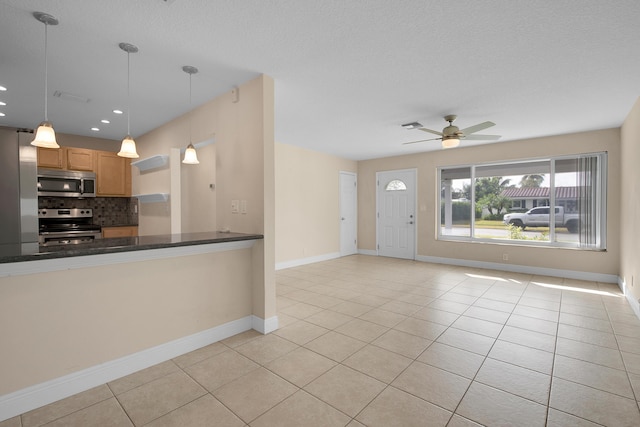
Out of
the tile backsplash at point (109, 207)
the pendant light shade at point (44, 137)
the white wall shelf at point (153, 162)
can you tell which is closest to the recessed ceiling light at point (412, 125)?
the white wall shelf at point (153, 162)

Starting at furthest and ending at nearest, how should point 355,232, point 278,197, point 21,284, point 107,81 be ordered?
point 355,232, point 278,197, point 107,81, point 21,284

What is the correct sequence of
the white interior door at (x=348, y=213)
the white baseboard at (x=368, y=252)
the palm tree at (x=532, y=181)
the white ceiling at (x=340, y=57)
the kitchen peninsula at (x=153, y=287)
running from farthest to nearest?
the white baseboard at (x=368, y=252) < the white interior door at (x=348, y=213) < the palm tree at (x=532, y=181) < the white ceiling at (x=340, y=57) < the kitchen peninsula at (x=153, y=287)

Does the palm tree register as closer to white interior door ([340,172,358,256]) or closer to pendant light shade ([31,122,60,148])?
white interior door ([340,172,358,256])

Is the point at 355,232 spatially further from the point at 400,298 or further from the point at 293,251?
the point at 400,298

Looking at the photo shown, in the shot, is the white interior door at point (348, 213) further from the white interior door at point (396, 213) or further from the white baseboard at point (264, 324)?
the white baseboard at point (264, 324)

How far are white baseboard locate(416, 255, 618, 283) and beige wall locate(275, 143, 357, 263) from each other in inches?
94.5

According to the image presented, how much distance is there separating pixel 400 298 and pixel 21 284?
3723 mm

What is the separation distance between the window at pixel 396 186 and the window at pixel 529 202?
0.88 meters

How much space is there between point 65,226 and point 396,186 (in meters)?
6.56

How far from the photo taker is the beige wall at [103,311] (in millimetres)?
1761

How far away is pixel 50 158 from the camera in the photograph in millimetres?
4520

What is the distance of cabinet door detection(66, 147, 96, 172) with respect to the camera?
4.71m

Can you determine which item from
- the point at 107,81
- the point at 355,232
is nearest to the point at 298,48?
the point at 107,81

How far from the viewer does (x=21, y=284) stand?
5.79ft
